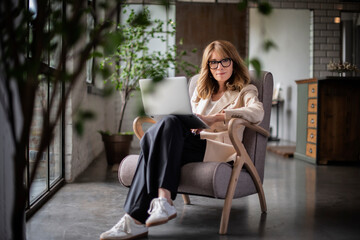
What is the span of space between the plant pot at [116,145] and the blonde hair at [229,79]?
6.29 feet

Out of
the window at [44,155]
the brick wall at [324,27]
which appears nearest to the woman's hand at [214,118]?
the window at [44,155]

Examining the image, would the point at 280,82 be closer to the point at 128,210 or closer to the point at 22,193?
the point at 128,210

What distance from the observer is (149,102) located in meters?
Answer: 2.22

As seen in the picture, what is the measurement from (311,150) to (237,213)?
2.76 m

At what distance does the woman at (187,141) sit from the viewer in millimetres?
1984

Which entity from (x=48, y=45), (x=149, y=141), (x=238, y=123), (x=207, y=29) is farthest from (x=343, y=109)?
(x=48, y=45)

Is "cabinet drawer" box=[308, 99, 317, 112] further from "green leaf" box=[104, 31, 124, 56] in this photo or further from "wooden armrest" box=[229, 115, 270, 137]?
"green leaf" box=[104, 31, 124, 56]

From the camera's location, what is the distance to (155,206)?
6.20ft

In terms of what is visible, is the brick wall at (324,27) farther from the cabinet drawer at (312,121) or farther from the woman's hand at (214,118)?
the woman's hand at (214,118)

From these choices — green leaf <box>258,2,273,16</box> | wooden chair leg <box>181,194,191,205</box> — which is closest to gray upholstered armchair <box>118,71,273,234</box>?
wooden chair leg <box>181,194,191,205</box>

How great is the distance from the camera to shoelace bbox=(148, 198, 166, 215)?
1.87m

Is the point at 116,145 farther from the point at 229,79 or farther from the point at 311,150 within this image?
the point at 311,150

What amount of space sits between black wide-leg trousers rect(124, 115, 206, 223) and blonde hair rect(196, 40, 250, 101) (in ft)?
1.84

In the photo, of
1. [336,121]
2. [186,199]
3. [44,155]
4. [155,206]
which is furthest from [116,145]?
[336,121]
